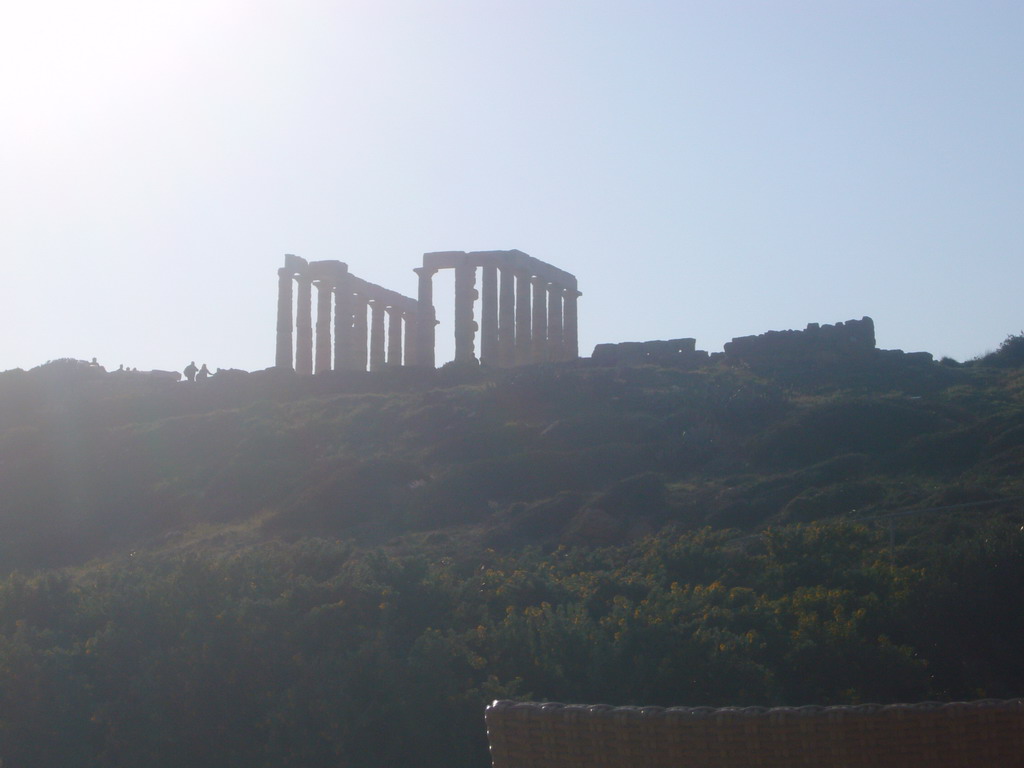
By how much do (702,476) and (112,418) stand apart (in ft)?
82.9

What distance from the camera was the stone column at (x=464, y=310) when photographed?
5062 cm

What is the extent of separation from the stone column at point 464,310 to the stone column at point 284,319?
7851 mm

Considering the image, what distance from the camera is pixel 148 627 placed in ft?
42.3

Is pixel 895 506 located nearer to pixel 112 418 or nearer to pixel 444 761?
pixel 444 761

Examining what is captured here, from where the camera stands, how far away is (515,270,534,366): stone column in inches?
2079

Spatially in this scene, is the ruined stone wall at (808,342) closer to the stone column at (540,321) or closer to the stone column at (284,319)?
the stone column at (540,321)

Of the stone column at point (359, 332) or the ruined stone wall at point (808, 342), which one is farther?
the stone column at point (359, 332)

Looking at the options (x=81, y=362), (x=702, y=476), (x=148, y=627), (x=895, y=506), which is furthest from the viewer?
(x=81, y=362)

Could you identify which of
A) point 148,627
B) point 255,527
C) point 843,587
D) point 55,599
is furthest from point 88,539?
point 843,587

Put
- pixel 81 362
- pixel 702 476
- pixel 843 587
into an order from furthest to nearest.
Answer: pixel 81 362
pixel 702 476
pixel 843 587

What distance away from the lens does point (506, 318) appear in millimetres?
51781

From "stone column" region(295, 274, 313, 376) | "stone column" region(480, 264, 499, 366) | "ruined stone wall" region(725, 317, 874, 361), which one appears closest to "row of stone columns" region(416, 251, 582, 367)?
"stone column" region(480, 264, 499, 366)

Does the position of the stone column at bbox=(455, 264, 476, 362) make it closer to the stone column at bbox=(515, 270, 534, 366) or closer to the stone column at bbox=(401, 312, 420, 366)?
the stone column at bbox=(515, 270, 534, 366)

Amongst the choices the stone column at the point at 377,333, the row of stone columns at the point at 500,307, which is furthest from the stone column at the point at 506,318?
the stone column at the point at 377,333
